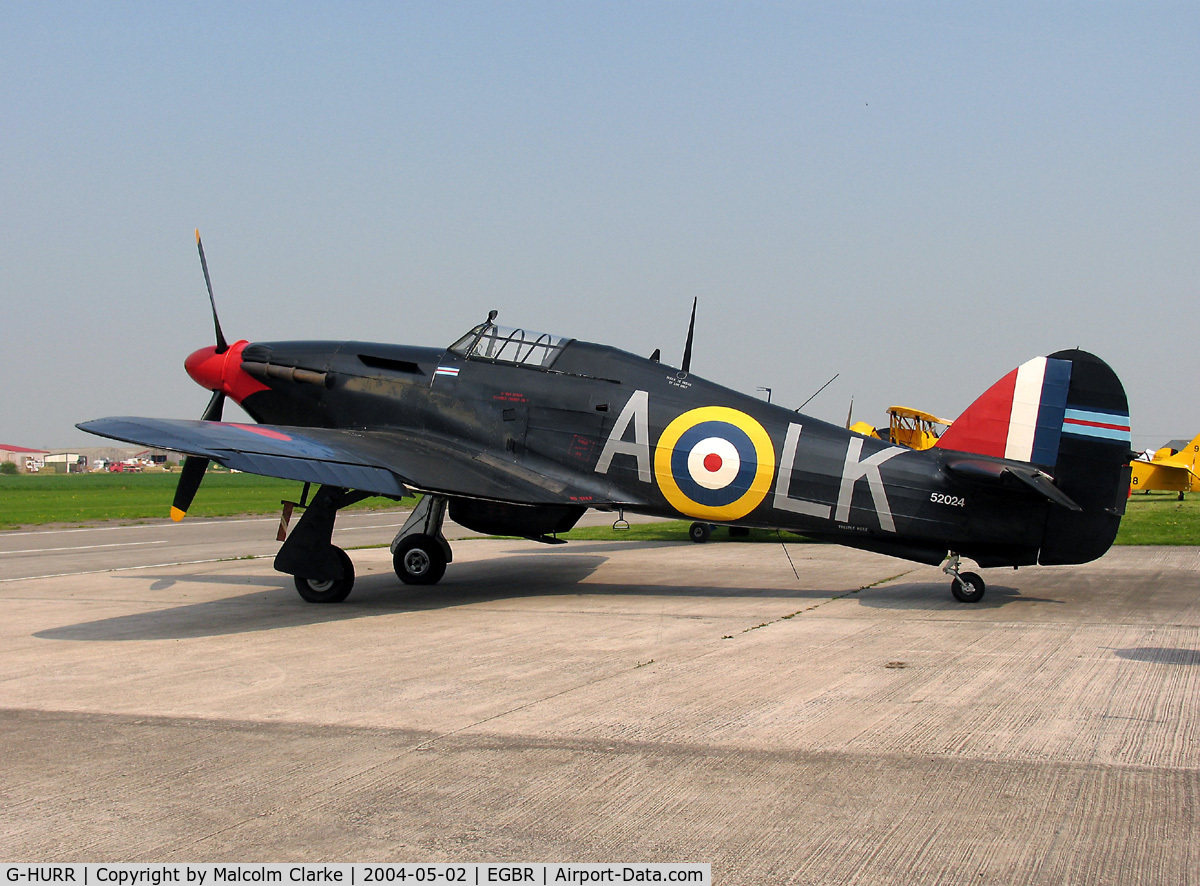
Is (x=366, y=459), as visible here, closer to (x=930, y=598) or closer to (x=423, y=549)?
(x=423, y=549)

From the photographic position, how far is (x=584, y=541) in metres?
20.1

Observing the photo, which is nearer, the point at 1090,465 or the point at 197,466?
the point at 1090,465

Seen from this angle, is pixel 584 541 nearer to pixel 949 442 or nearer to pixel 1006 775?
pixel 949 442

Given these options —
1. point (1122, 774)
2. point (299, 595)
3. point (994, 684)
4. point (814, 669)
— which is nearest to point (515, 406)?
point (299, 595)

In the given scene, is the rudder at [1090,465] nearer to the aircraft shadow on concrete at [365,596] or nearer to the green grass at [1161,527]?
the aircraft shadow on concrete at [365,596]

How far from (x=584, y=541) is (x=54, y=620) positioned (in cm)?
1116

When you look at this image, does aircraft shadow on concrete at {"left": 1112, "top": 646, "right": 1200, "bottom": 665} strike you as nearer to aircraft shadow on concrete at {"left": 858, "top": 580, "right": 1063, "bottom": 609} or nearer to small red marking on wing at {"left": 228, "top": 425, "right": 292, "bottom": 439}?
aircraft shadow on concrete at {"left": 858, "top": 580, "right": 1063, "bottom": 609}

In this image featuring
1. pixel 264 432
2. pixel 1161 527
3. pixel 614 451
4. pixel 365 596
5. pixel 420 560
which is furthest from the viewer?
pixel 1161 527

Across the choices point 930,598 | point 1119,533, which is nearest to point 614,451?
point 930,598

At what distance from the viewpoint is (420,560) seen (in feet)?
42.6

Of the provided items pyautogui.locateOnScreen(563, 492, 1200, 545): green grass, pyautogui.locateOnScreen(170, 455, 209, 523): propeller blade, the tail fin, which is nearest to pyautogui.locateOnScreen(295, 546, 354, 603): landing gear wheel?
pyautogui.locateOnScreen(170, 455, 209, 523): propeller blade

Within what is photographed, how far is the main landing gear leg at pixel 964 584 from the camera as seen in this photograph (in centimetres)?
1055
